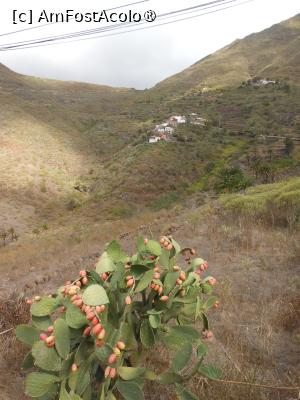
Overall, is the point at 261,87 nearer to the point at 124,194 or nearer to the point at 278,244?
the point at 124,194

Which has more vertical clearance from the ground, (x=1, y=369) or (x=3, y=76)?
(x=3, y=76)

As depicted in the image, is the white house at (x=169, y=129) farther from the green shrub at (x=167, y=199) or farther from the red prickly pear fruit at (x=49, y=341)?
the red prickly pear fruit at (x=49, y=341)

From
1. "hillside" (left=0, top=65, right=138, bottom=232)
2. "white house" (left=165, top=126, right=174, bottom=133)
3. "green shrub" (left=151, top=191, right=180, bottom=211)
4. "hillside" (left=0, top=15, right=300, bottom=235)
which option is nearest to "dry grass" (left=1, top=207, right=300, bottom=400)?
"hillside" (left=0, top=15, right=300, bottom=235)

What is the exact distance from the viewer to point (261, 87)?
219ft

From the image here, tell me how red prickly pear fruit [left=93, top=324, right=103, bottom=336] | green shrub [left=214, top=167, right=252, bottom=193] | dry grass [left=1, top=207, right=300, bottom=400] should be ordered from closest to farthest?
1. red prickly pear fruit [left=93, top=324, right=103, bottom=336]
2. dry grass [left=1, top=207, right=300, bottom=400]
3. green shrub [left=214, top=167, right=252, bottom=193]

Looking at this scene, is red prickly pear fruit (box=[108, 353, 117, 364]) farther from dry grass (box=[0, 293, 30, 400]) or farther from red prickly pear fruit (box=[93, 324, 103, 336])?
dry grass (box=[0, 293, 30, 400])

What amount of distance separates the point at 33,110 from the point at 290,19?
407ft

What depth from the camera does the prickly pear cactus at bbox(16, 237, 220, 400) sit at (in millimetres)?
2271

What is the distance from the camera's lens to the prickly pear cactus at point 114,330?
7.45ft

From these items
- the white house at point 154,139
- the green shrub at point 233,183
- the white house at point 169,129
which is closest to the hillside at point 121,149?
the white house at point 154,139

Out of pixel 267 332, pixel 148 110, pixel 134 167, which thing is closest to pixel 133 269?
pixel 267 332

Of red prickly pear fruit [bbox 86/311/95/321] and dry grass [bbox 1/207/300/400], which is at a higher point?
red prickly pear fruit [bbox 86/311/95/321]

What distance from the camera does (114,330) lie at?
95.9 inches

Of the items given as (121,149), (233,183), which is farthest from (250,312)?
(121,149)
